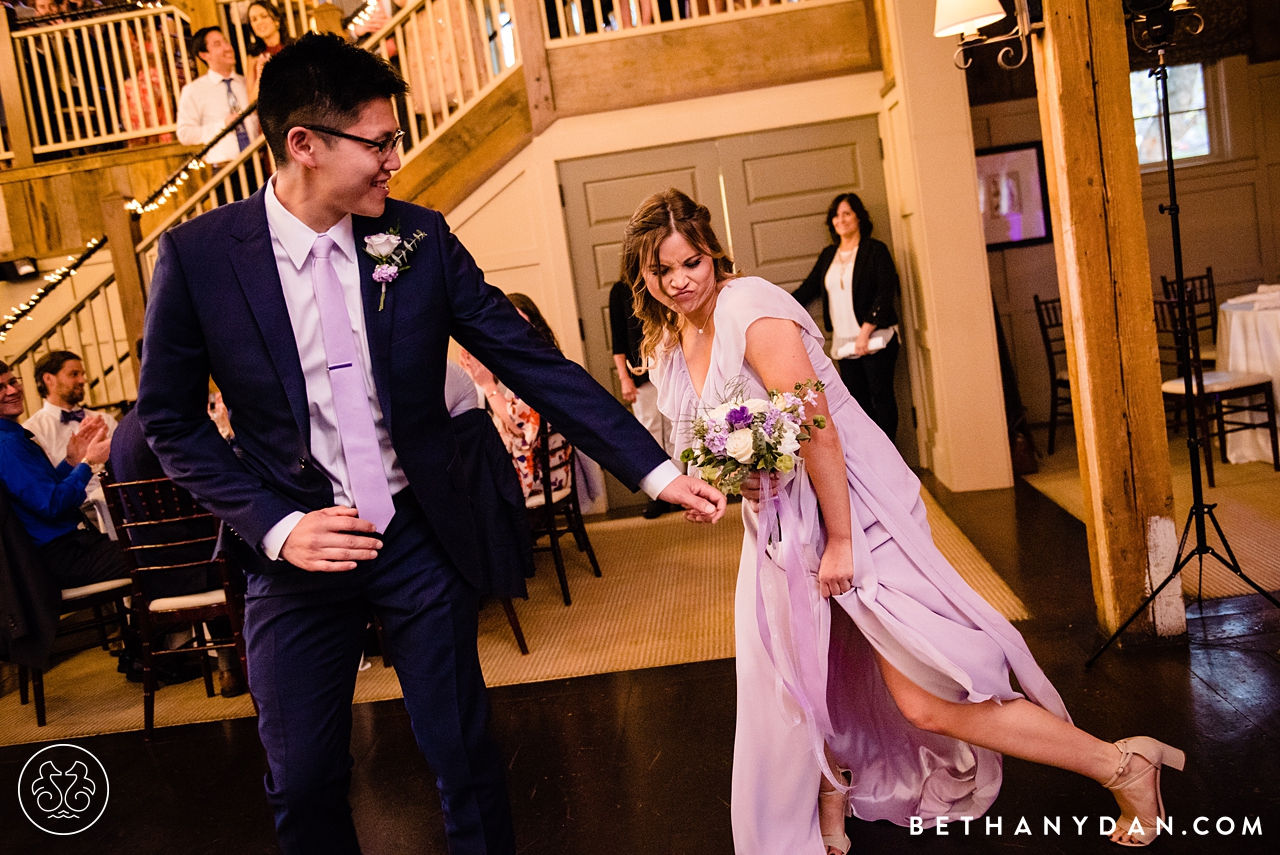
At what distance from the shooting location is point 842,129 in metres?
6.66

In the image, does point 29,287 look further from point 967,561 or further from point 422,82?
point 967,561

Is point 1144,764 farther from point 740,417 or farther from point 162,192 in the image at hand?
point 162,192

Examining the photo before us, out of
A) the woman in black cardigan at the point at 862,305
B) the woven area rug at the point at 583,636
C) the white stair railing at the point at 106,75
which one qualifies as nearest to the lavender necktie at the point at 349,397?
the woven area rug at the point at 583,636

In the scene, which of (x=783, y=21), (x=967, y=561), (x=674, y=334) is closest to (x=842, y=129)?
(x=783, y=21)

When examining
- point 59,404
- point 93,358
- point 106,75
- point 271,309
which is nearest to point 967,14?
point 271,309

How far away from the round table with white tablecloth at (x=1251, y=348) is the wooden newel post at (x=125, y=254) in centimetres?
651

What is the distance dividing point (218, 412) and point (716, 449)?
13.6 feet

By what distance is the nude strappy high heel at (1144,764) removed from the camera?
89.3 inches

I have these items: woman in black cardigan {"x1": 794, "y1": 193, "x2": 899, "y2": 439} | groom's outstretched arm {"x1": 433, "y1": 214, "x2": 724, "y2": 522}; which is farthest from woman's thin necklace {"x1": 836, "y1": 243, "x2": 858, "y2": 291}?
groom's outstretched arm {"x1": 433, "y1": 214, "x2": 724, "y2": 522}

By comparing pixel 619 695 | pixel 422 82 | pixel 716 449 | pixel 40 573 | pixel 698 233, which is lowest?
pixel 619 695

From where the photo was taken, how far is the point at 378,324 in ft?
5.95

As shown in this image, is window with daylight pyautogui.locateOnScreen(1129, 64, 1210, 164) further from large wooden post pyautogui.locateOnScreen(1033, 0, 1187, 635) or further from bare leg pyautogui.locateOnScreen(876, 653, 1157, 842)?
bare leg pyautogui.locateOnScreen(876, 653, 1157, 842)

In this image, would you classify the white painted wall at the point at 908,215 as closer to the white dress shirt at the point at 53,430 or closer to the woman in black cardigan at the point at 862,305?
the woman in black cardigan at the point at 862,305

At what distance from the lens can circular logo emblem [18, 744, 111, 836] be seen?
3393 millimetres
